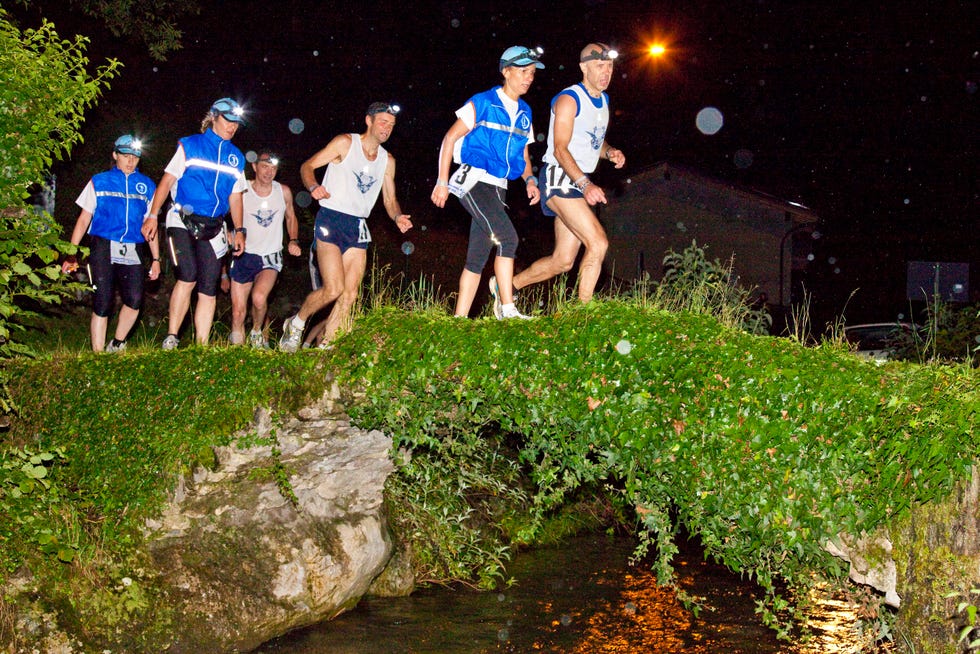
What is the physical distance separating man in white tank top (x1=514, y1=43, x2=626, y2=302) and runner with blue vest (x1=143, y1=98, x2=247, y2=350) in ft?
11.0

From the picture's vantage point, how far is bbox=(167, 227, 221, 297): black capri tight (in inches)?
345

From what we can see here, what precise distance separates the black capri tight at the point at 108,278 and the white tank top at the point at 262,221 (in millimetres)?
1202

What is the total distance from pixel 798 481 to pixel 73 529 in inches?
212

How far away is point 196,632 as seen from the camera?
726 centimetres

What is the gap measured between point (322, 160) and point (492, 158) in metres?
1.81

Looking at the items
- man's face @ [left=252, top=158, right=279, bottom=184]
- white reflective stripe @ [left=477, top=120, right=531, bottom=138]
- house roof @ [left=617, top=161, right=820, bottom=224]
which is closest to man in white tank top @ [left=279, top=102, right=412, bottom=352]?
white reflective stripe @ [left=477, top=120, right=531, bottom=138]

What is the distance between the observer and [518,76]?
7402mm

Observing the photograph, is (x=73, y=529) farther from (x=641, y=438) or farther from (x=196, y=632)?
(x=641, y=438)

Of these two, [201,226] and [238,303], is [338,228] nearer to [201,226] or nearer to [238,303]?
→ [201,226]

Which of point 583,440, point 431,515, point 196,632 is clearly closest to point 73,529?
point 196,632

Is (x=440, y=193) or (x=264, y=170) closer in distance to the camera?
(x=440, y=193)

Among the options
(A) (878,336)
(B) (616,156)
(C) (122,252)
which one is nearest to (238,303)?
(C) (122,252)

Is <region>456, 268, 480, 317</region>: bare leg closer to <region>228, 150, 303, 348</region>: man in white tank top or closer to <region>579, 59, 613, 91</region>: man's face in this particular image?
<region>579, 59, 613, 91</region>: man's face

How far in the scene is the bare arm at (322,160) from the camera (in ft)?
27.2
